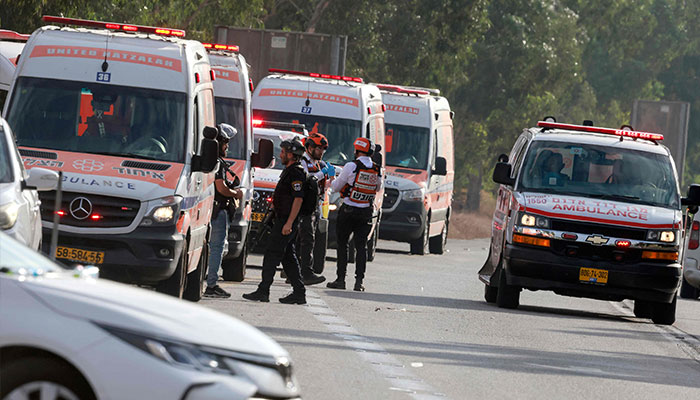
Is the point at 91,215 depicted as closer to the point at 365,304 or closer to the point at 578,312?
the point at 365,304

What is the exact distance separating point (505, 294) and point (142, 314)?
12139 mm

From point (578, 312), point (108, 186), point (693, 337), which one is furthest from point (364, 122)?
Result: point (108, 186)

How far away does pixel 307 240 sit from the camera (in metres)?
18.7

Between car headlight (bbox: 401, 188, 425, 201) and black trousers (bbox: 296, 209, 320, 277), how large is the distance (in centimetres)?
964

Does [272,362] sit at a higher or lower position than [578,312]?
higher

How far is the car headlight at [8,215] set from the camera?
38.2 ft

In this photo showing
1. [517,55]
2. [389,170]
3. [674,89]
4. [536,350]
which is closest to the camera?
[536,350]

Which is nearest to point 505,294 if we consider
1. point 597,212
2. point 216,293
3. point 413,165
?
point 597,212

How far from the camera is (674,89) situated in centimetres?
8625

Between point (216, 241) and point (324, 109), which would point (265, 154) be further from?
point (324, 109)

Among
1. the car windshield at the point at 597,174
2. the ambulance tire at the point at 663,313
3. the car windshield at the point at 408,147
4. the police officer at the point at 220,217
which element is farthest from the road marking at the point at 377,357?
the car windshield at the point at 408,147

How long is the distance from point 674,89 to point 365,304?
71071 millimetres

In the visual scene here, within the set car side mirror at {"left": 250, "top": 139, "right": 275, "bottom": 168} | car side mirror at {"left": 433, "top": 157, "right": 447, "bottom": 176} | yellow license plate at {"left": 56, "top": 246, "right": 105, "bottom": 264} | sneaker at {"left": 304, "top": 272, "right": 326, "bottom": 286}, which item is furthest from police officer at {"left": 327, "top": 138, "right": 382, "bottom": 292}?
Answer: car side mirror at {"left": 433, "top": 157, "right": 447, "bottom": 176}

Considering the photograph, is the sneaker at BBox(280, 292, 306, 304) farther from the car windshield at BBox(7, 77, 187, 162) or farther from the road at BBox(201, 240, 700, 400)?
the car windshield at BBox(7, 77, 187, 162)
